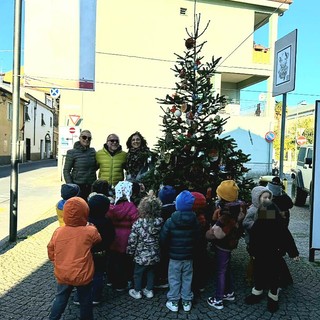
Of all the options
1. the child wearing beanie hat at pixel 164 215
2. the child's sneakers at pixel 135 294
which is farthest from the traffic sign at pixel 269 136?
the child's sneakers at pixel 135 294

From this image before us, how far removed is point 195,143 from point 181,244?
5.44ft

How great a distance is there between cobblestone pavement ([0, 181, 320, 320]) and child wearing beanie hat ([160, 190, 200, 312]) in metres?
0.17

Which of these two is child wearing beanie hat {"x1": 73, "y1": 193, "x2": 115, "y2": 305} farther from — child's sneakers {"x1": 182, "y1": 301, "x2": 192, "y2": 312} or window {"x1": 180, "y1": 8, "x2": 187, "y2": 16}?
A: window {"x1": 180, "y1": 8, "x2": 187, "y2": 16}

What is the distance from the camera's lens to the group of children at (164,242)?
3299 millimetres

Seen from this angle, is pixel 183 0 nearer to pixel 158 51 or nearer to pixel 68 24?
pixel 158 51

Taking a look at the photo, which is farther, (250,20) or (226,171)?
(250,20)

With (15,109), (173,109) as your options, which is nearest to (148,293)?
(173,109)

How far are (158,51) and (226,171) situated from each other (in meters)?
16.9

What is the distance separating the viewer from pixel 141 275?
A: 4.04 metres

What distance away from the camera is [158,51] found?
20641mm

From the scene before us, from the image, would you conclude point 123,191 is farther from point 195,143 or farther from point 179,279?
point 195,143

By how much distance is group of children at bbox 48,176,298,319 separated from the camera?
3299 millimetres

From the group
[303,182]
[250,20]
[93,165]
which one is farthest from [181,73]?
[250,20]

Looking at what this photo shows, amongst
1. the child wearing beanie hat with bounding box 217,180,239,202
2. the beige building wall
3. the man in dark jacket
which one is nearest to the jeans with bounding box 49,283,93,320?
the child wearing beanie hat with bounding box 217,180,239,202
